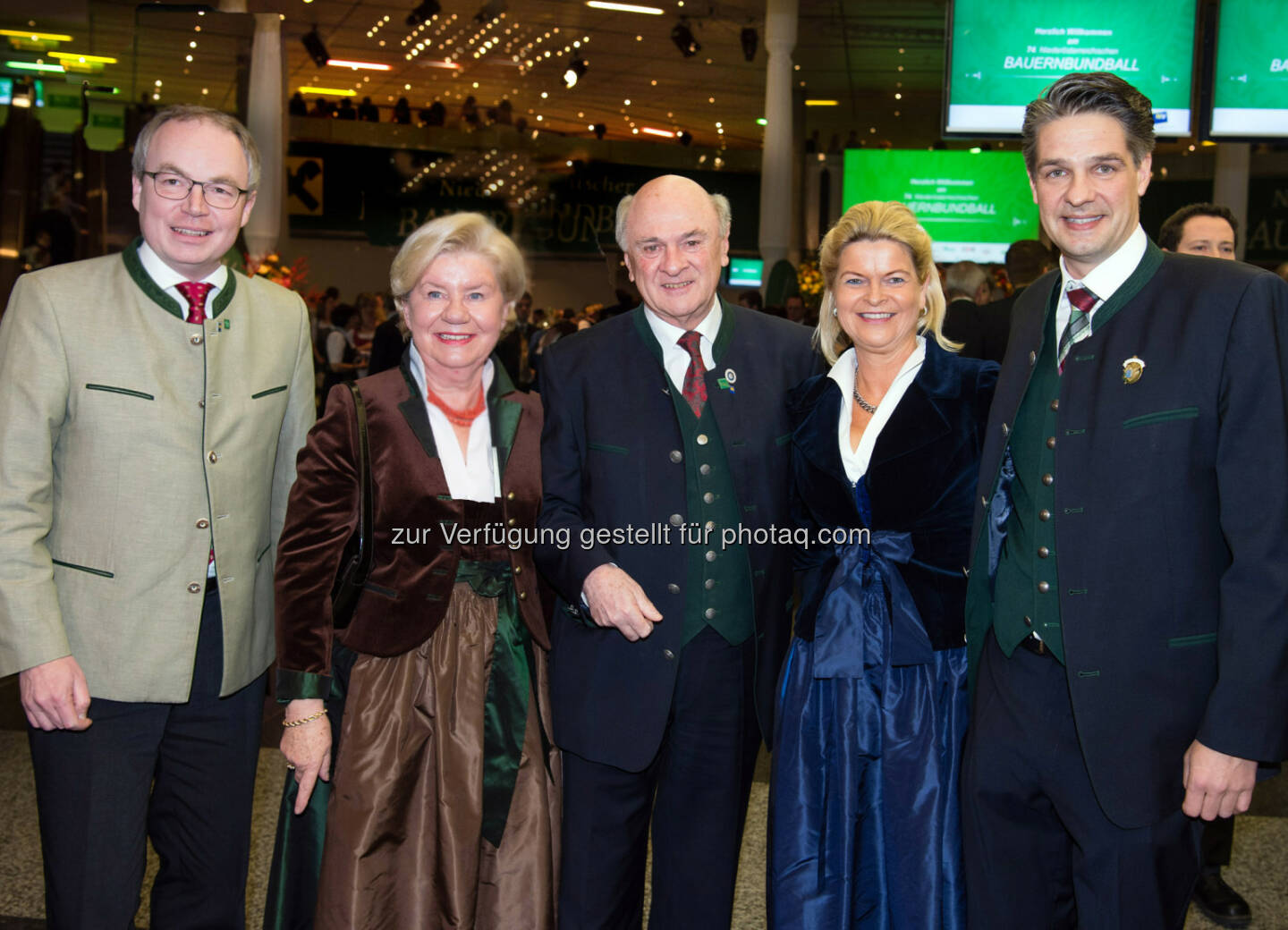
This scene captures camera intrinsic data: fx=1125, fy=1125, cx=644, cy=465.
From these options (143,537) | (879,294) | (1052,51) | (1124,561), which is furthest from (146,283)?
(1052,51)

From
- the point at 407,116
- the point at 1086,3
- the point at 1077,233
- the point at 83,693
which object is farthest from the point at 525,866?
the point at 407,116

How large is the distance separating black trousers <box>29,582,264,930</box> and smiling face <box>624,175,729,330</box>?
3.72ft

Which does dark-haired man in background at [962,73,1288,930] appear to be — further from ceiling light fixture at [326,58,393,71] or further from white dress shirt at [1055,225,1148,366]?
ceiling light fixture at [326,58,393,71]

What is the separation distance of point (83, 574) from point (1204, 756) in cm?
202

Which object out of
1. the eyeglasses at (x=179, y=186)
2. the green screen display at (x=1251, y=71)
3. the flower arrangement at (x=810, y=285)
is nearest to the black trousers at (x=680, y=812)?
the eyeglasses at (x=179, y=186)

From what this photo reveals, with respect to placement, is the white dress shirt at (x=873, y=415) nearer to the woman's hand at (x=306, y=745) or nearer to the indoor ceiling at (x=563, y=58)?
the woman's hand at (x=306, y=745)

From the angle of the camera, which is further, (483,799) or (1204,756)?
(483,799)

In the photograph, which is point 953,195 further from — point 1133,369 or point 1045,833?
point 1045,833

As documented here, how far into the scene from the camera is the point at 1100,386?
1.97 metres

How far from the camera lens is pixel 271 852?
359cm

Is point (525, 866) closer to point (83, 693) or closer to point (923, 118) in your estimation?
point (83, 693)

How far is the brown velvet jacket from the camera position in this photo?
7.27ft

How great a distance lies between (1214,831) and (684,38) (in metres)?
11.9

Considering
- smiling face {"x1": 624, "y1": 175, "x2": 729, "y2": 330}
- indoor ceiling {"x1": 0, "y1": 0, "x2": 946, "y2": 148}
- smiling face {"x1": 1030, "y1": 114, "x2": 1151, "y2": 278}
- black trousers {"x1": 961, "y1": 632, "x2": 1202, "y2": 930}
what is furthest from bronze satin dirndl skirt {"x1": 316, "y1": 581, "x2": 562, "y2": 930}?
indoor ceiling {"x1": 0, "y1": 0, "x2": 946, "y2": 148}
